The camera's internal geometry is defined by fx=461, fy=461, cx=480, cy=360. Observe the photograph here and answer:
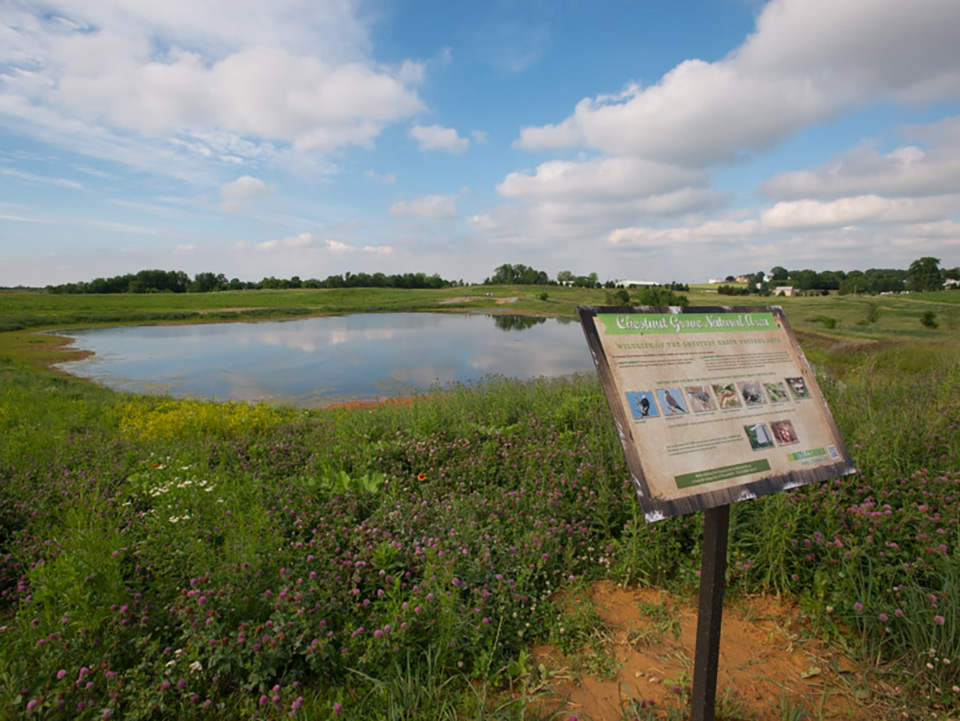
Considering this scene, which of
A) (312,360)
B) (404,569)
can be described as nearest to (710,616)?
(404,569)

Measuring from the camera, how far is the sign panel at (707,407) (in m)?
1.90

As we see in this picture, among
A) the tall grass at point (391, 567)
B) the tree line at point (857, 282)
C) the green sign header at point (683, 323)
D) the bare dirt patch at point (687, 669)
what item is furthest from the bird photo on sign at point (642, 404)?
the tree line at point (857, 282)

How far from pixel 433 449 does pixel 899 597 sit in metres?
4.19

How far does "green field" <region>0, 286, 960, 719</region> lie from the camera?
7.98 feet

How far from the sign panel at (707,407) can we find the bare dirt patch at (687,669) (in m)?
1.25

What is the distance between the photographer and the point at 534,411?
7172 mm

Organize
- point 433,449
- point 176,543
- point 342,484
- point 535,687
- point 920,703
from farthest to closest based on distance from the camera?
1. point 433,449
2. point 342,484
3. point 176,543
4. point 535,687
5. point 920,703

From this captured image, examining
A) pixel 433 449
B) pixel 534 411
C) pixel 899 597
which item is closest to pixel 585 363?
pixel 534 411

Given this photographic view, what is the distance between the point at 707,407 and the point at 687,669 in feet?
5.60

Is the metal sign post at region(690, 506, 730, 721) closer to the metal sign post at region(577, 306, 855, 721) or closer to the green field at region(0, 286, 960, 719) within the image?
the metal sign post at region(577, 306, 855, 721)

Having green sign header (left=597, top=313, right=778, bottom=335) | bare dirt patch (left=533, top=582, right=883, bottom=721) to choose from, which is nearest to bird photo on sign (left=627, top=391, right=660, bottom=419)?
green sign header (left=597, top=313, right=778, bottom=335)

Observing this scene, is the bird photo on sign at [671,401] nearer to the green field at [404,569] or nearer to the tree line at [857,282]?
the green field at [404,569]

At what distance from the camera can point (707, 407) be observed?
2.10 metres

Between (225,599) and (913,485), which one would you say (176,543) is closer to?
(225,599)
